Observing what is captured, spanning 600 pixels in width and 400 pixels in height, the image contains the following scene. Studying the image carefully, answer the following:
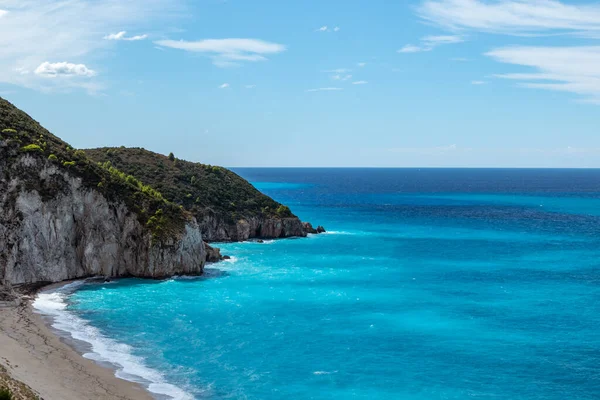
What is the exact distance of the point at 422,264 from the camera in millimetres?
90562

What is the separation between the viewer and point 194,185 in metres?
122

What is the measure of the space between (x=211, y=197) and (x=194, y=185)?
232 inches

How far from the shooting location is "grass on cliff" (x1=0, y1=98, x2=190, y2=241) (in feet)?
230

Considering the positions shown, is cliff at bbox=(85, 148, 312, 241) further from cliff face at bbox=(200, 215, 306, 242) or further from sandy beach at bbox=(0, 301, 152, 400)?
sandy beach at bbox=(0, 301, 152, 400)

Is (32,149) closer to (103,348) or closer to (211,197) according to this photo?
(103,348)

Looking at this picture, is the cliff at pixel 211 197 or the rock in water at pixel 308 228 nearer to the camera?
the cliff at pixel 211 197

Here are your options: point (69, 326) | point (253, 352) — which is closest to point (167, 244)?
point (69, 326)

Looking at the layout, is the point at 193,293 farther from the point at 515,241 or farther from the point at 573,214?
the point at 573,214

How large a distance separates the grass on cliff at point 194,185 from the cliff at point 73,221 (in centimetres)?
3353

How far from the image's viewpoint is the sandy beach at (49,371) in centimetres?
3666

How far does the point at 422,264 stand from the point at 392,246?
18.6 m

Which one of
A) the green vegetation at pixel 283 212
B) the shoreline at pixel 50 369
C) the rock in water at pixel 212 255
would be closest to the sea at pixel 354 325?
the shoreline at pixel 50 369

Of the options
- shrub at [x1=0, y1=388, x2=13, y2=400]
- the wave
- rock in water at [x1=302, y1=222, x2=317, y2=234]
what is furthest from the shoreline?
rock in water at [x1=302, y1=222, x2=317, y2=234]

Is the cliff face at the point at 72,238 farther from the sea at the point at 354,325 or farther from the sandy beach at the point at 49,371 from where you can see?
the sandy beach at the point at 49,371
